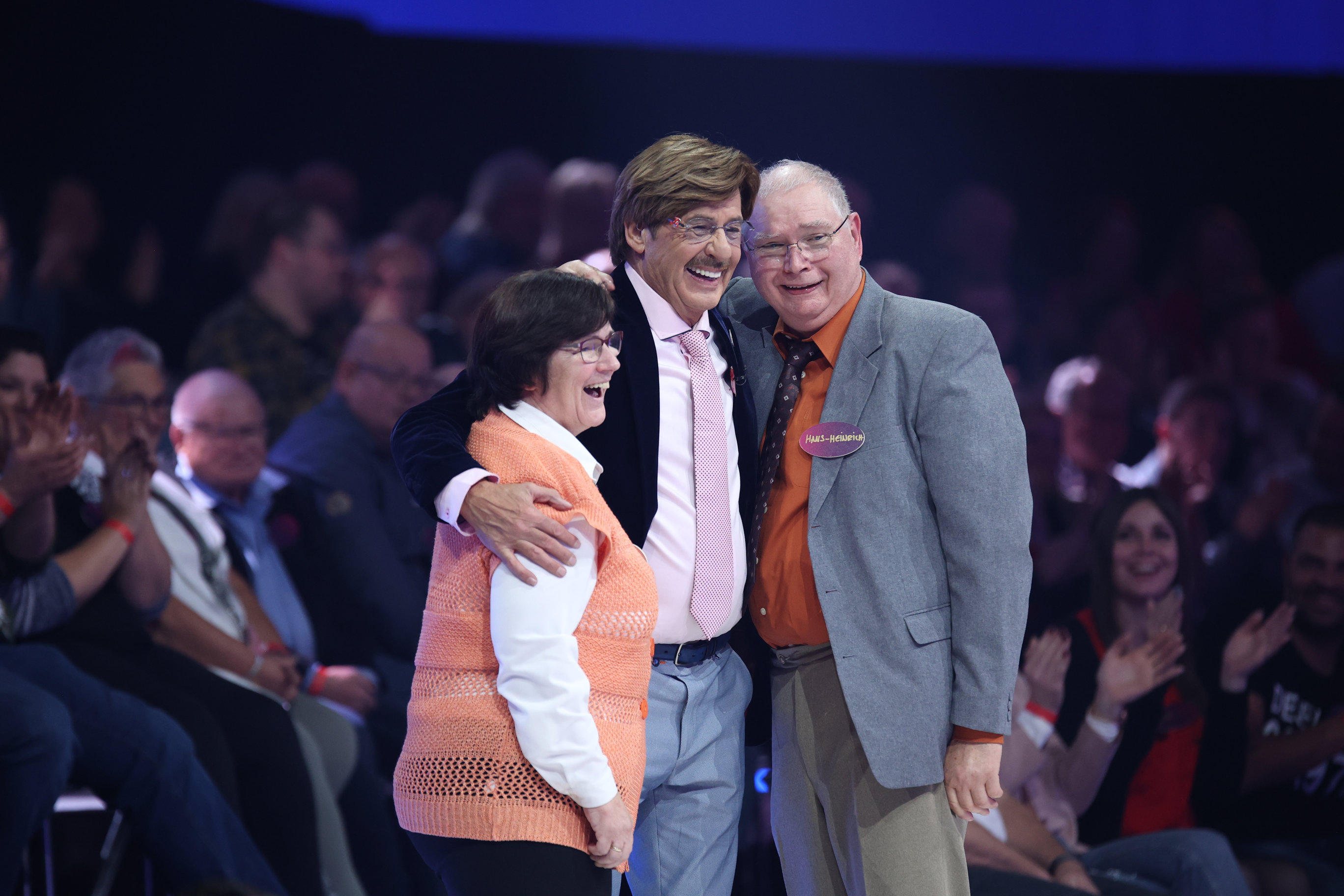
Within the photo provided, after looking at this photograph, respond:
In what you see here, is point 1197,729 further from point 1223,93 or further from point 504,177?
point 1223,93

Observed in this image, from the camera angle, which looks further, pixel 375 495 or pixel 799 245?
pixel 375 495

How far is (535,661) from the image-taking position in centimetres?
169

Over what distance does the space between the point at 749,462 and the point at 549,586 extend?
2.32 ft

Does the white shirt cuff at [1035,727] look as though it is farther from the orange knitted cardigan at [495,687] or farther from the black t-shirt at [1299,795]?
the orange knitted cardigan at [495,687]

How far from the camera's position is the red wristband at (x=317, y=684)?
3914 millimetres

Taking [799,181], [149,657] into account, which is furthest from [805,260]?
[149,657]

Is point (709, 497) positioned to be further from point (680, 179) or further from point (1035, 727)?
point (1035, 727)

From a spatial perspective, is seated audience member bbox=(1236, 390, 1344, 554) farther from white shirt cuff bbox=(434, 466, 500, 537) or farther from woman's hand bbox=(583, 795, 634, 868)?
white shirt cuff bbox=(434, 466, 500, 537)

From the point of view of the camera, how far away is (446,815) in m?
1.74

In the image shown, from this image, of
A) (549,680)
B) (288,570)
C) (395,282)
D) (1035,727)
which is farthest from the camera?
(395,282)

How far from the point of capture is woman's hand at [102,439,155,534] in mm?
3338

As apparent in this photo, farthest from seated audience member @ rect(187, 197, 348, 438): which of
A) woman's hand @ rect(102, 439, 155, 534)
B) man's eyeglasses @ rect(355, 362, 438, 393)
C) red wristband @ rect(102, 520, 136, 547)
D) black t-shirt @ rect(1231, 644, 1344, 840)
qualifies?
black t-shirt @ rect(1231, 644, 1344, 840)

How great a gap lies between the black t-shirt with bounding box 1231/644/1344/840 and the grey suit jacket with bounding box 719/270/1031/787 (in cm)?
218

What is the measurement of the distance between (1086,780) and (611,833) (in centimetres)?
232
